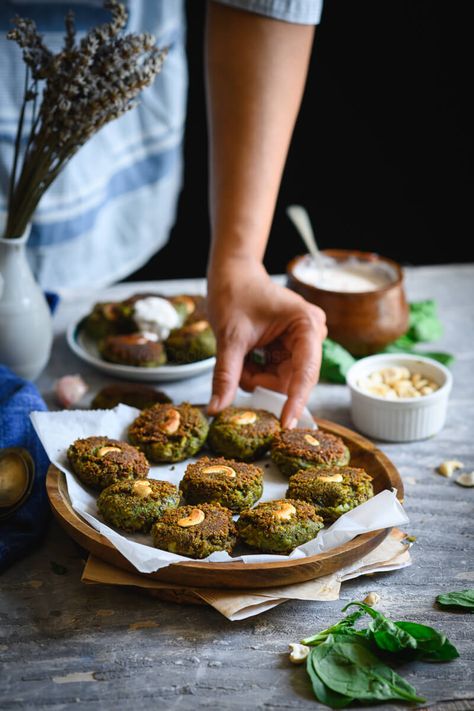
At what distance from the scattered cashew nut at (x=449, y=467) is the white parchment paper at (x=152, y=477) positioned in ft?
0.93

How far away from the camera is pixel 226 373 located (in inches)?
68.6

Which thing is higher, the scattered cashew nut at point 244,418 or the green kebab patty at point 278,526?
the green kebab patty at point 278,526

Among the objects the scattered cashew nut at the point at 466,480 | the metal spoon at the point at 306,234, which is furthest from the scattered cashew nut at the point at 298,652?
the metal spoon at the point at 306,234

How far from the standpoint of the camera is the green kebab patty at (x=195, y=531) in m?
1.26

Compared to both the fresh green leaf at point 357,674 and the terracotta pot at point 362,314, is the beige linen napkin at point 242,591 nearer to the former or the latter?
the fresh green leaf at point 357,674

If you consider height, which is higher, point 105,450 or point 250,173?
point 250,173

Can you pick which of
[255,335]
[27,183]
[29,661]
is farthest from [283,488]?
[27,183]

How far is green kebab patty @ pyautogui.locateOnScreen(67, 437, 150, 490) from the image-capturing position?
4.81 feet

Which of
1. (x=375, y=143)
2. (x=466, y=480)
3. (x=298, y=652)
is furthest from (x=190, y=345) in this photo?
(x=375, y=143)

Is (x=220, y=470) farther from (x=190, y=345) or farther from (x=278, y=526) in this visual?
(x=190, y=345)

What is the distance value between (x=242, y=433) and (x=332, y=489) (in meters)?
0.27

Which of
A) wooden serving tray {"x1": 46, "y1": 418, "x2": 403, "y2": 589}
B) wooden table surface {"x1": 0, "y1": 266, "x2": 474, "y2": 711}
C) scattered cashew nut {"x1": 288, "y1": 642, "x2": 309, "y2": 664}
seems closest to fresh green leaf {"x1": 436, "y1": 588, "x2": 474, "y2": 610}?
wooden table surface {"x1": 0, "y1": 266, "x2": 474, "y2": 711}

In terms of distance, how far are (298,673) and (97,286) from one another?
69.2 inches

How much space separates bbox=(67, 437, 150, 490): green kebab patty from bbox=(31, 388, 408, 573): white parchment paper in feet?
0.08
